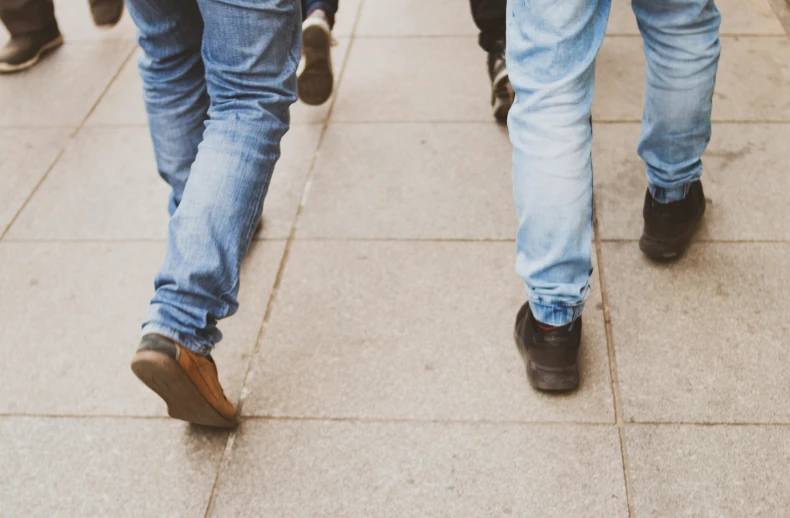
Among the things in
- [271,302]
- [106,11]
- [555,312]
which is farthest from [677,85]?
[106,11]

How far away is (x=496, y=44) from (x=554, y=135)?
4.59 feet

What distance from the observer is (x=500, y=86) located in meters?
2.83

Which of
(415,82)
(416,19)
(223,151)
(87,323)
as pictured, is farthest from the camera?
(416,19)

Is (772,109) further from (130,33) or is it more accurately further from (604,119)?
(130,33)

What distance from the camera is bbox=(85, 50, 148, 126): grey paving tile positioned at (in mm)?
3164

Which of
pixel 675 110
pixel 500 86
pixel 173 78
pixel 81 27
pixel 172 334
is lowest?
pixel 81 27

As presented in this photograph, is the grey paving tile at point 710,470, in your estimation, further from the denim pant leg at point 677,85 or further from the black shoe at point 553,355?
the denim pant leg at point 677,85

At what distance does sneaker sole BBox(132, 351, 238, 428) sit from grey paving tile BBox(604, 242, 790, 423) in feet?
3.39

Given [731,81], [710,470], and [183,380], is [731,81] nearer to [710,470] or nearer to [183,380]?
[710,470]

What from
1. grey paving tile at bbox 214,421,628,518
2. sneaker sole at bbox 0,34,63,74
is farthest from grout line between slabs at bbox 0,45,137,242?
grey paving tile at bbox 214,421,628,518

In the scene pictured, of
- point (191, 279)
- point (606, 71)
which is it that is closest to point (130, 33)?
point (606, 71)

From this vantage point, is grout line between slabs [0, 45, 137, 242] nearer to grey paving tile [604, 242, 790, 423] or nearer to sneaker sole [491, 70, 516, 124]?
sneaker sole [491, 70, 516, 124]

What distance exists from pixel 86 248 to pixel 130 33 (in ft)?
5.71

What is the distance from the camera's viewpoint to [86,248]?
2.52 metres
